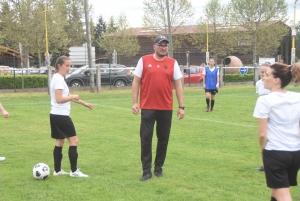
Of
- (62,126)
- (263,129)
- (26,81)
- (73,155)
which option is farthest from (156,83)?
(26,81)

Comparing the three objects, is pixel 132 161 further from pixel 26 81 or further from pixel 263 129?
pixel 26 81

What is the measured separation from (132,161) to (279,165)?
3974mm

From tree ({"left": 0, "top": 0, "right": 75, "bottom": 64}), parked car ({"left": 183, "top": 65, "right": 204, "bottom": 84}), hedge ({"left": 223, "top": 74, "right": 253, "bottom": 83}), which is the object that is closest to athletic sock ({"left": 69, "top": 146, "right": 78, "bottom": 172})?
parked car ({"left": 183, "top": 65, "right": 204, "bottom": 84})

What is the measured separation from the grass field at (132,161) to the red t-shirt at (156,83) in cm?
115

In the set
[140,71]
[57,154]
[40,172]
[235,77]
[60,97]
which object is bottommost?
[40,172]

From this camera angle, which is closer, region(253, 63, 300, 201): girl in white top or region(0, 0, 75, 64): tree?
region(253, 63, 300, 201): girl in white top

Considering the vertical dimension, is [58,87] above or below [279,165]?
above

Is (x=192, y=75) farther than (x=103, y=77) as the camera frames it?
Yes

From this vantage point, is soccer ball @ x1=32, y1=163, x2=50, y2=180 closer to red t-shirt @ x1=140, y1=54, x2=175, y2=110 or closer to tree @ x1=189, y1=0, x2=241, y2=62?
red t-shirt @ x1=140, y1=54, x2=175, y2=110

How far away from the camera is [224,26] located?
49844mm

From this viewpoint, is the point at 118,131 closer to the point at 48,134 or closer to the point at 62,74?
the point at 48,134

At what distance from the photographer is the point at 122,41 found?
5881 centimetres

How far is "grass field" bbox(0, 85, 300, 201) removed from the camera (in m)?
5.73

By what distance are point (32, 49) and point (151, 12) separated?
13.7 meters
